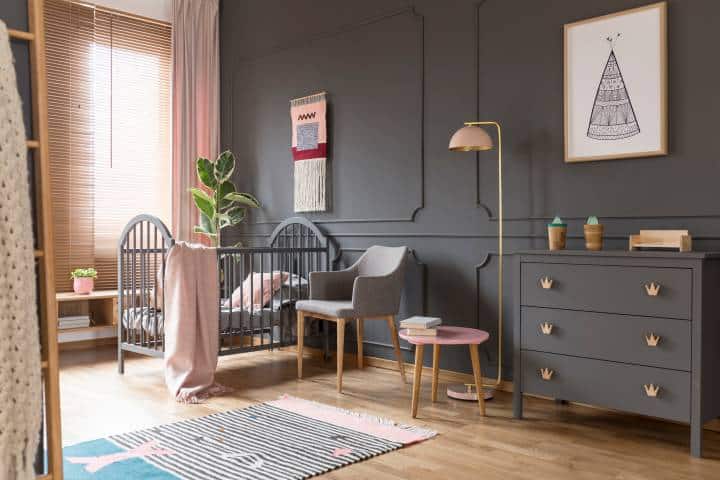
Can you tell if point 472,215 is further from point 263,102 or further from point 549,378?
point 263,102

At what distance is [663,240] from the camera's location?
2.73 m

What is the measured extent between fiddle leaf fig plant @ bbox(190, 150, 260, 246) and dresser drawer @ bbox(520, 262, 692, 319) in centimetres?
269

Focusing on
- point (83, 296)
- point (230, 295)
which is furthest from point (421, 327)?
point (83, 296)

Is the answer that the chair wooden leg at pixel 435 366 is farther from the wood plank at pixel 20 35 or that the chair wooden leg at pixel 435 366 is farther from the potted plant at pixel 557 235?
the wood plank at pixel 20 35

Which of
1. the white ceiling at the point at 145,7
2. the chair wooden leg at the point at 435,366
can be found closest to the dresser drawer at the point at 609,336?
the chair wooden leg at the point at 435,366

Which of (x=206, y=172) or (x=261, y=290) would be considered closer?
(x=261, y=290)

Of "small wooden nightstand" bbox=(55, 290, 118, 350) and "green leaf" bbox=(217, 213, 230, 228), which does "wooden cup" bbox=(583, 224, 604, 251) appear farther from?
"small wooden nightstand" bbox=(55, 290, 118, 350)

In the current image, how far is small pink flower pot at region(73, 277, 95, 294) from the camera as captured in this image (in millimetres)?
4805

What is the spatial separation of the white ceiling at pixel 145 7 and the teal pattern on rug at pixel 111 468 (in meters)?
Result: 3.84

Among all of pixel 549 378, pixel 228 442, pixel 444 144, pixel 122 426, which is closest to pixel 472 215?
pixel 444 144

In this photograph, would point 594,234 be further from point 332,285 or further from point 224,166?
point 224,166

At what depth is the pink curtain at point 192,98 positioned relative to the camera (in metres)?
5.42

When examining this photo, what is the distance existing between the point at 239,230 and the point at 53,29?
6.71 ft

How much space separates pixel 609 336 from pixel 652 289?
0.27 meters
